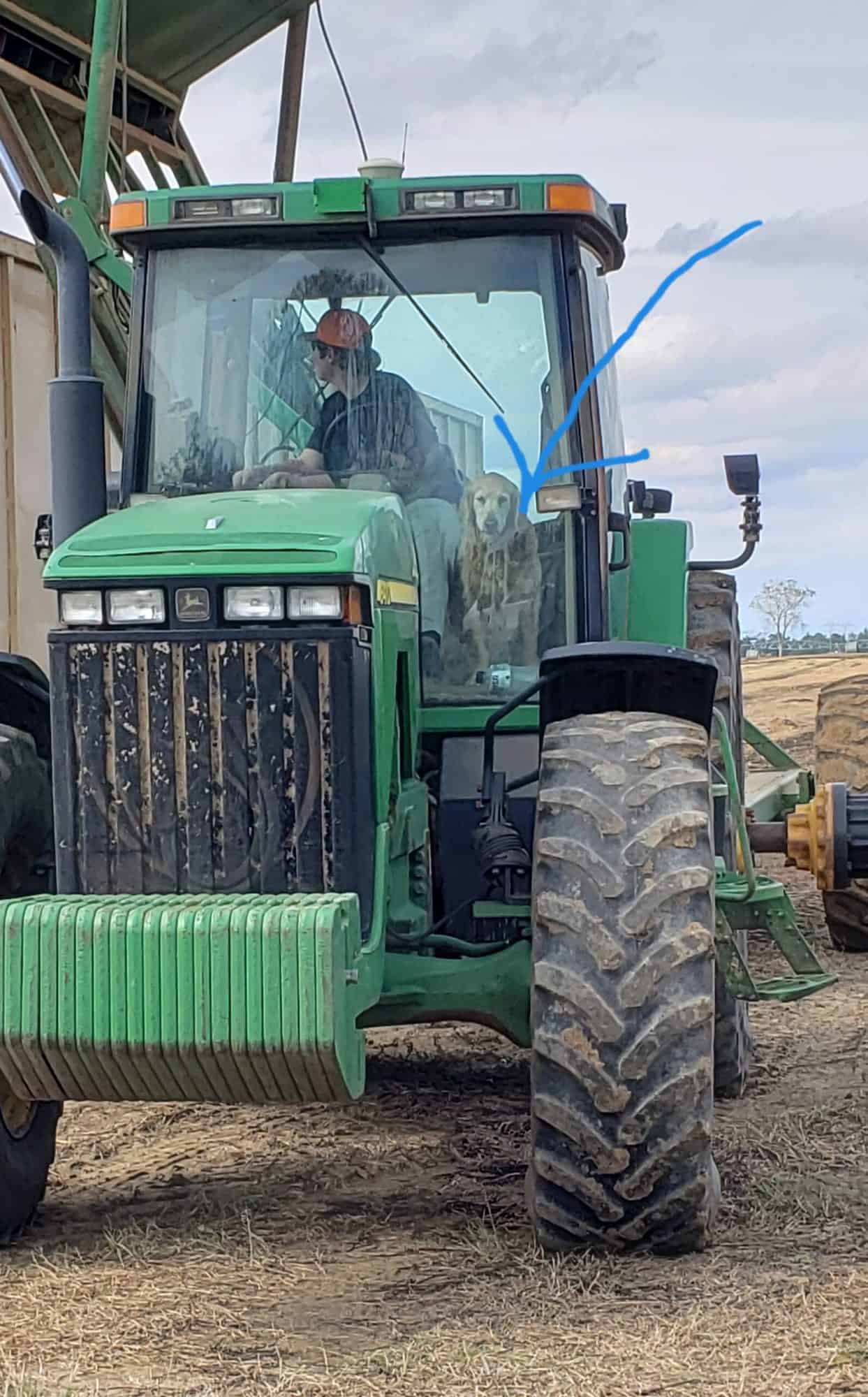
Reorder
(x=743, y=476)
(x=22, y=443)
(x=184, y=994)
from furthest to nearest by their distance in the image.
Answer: (x=22, y=443), (x=743, y=476), (x=184, y=994)

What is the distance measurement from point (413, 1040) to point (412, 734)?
255 centimetres

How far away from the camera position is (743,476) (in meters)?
6.49

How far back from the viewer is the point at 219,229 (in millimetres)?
5312

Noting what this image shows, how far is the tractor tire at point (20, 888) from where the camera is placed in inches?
184

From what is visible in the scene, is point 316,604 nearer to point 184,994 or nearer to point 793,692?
point 184,994

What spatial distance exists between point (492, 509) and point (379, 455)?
0.35 m

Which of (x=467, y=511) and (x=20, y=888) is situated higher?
(x=467, y=511)

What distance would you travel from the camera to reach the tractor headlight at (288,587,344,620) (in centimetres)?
418

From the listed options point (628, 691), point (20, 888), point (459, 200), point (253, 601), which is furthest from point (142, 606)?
point (459, 200)

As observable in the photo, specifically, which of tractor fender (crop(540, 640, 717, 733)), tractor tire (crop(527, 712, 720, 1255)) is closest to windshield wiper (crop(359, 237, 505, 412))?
tractor fender (crop(540, 640, 717, 733))

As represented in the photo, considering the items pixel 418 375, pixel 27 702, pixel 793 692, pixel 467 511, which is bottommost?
pixel 793 692

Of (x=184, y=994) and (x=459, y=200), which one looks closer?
(x=184, y=994)

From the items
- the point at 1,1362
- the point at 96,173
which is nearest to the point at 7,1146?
the point at 1,1362

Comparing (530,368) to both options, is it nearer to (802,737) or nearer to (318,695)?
(318,695)
